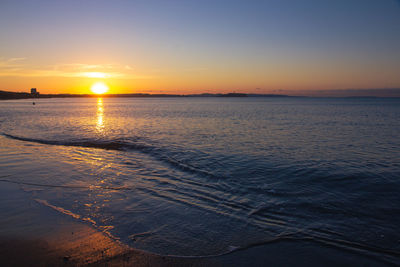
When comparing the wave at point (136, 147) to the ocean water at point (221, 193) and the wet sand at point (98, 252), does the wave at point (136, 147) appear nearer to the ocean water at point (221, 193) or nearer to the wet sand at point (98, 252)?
the ocean water at point (221, 193)

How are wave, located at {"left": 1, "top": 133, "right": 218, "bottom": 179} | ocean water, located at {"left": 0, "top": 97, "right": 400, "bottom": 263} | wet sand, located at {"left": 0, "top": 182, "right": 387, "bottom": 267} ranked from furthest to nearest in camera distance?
1. wave, located at {"left": 1, "top": 133, "right": 218, "bottom": 179}
2. ocean water, located at {"left": 0, "top": 97, "right": 400, "bottom": 263}
3. wet sand, located at {"left": 0, "top": 182, "right": 387, "bottom": 267}

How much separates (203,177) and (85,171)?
5146 millimetres

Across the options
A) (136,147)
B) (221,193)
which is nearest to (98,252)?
(221,193)

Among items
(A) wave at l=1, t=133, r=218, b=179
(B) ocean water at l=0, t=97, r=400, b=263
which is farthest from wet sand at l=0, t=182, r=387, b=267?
(A) wave at l=1, t=133, r=218, b=179

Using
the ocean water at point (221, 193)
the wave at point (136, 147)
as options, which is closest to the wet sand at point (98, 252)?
the ocean water at point (221, 193)

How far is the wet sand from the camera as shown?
182 inches

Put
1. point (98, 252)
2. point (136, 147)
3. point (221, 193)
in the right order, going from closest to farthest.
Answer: point (98, 252), point (221, 193), point (136, 147)

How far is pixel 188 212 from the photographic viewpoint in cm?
701

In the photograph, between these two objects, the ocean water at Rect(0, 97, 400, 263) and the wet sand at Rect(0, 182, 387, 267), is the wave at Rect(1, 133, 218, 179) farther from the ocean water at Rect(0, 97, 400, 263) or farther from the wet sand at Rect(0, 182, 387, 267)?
the wet sand at Rect(0, 182, 387, 267)

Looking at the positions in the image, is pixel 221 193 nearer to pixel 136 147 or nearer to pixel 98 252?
pixel 98 252

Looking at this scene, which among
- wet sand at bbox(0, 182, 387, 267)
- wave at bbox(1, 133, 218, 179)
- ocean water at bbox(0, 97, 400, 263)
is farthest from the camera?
wave at bbox(1, 133, 218, 179)

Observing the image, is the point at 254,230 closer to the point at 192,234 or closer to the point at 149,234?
the point at 192,234

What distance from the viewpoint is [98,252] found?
16.0 ft

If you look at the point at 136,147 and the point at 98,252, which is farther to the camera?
the point at 136,147
